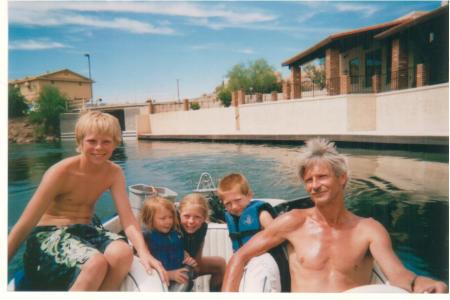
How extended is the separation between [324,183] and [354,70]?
5.82m

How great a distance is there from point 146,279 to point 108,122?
3.10ft

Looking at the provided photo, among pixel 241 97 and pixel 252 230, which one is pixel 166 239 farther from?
pixel 241 97

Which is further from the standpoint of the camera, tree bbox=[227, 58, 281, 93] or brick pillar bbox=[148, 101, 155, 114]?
tree bbox=[227, 58, 281, 93]

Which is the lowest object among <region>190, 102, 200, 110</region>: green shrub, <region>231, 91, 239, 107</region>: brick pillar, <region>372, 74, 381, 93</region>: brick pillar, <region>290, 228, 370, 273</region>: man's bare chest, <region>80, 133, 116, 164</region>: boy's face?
<region>290, 228, 370, 273</region>: man's bare chest

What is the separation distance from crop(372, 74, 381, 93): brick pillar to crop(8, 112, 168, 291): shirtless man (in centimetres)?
614

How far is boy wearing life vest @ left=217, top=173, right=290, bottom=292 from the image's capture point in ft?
6.37

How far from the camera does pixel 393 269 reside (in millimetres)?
1860

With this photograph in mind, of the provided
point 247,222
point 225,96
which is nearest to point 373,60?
point 225,96

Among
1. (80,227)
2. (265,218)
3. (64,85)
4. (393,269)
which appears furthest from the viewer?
(64,85)

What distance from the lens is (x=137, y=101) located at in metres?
3.98

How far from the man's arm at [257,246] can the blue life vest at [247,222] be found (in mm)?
182

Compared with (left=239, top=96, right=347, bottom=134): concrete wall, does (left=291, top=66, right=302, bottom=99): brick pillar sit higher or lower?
higher

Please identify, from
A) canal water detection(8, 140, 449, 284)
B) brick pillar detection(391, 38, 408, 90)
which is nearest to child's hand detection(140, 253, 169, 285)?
canal water detection(8, 140, 449, 284)

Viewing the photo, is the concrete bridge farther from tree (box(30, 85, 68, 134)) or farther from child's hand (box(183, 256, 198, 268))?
child's hand (box(183, 256, 198, 268))
